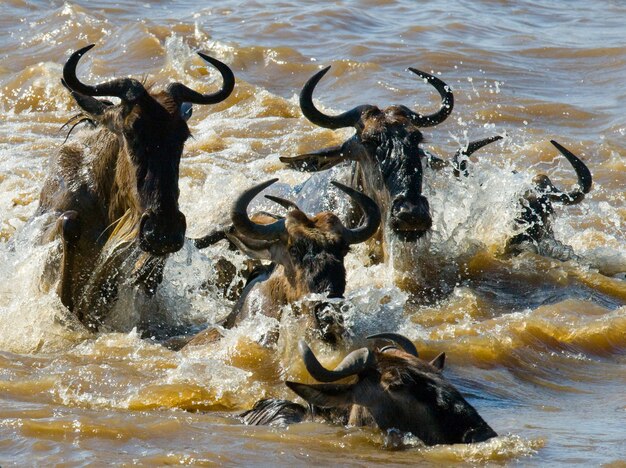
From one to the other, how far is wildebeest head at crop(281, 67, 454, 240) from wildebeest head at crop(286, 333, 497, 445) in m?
3.65

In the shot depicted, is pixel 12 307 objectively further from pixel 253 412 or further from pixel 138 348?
pixel 253 412

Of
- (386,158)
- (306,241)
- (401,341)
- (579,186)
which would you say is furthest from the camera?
(579,186)

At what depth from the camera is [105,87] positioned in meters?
8.55

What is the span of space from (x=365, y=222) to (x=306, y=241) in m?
0.56

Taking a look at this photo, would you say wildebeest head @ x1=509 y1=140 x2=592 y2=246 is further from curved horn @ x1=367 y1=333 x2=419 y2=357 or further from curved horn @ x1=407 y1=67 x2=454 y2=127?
curved horn @ x1=367 y1=333 x2=419 y2=357

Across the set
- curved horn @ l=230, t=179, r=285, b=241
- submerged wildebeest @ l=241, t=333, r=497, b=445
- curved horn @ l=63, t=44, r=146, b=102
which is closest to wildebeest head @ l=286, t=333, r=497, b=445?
submerged wildebeest @ l=241, t=333, r=497, b=445

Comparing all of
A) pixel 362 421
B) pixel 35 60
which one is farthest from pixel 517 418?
→ pixel 35 60

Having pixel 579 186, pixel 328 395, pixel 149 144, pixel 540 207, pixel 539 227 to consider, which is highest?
pixel 149 144

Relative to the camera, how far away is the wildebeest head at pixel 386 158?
10109 millimetres

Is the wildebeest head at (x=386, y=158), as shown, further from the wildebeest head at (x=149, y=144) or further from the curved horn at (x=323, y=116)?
the wildebeest head at (x=149, y=144)

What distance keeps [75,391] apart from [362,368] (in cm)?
195

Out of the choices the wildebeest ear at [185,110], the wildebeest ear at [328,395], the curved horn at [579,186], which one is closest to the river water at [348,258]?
the wildebeest ear at [328,395]

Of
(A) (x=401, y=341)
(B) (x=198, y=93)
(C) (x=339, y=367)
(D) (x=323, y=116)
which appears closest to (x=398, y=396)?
(C) (x=339, y=367)

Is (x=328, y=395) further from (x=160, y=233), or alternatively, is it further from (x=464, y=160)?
(x=464, y=160)
